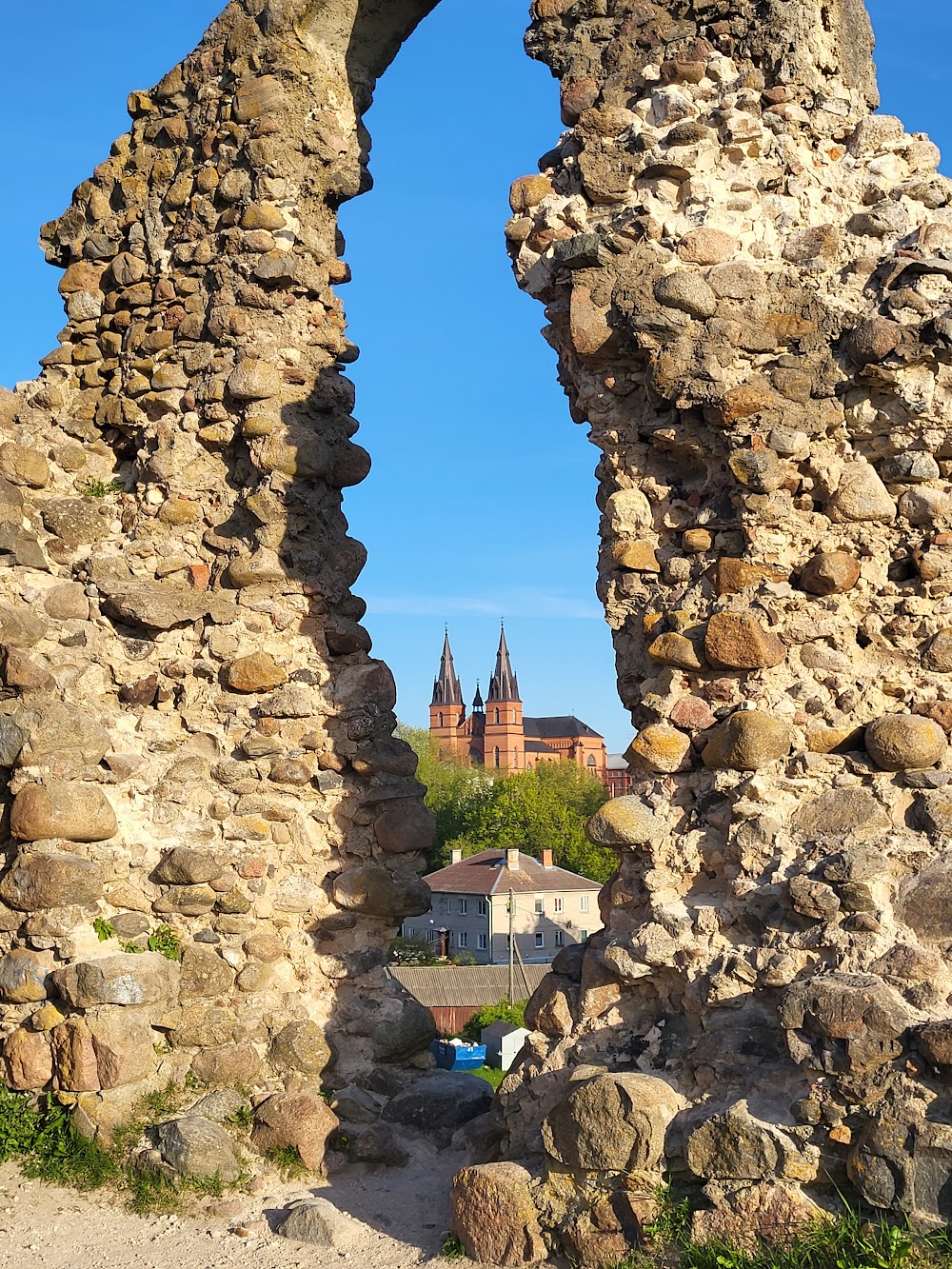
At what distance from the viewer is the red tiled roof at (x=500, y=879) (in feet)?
114

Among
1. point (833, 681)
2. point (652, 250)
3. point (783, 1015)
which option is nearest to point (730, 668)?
point (833, 681)

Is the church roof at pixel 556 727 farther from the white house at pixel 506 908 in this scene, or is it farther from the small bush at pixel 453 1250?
the small bush at pixel 453 1250

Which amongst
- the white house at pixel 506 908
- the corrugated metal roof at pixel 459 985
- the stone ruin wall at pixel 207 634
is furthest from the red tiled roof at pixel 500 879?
the stone ruin wall at pixel 207 634

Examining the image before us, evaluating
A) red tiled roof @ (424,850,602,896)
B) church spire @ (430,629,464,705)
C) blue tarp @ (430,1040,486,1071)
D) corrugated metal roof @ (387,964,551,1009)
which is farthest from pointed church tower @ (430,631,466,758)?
blue tarp @ (430,1040,486,1071)

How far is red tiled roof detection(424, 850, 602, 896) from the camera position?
34875 millimetres

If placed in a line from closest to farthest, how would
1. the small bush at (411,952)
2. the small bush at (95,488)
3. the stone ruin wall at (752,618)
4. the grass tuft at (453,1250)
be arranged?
1. the stone ruin wall at (752,618)
2. the grass tuft at (453,1250)
3. the small bush at (95,488)
4. the small bush at (411,952)

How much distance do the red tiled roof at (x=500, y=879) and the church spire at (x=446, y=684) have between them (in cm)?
6180

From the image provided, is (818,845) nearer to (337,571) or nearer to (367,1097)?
(367,1097)

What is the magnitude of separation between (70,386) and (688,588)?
3744 mm

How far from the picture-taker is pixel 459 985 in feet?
77.4

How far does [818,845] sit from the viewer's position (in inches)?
142

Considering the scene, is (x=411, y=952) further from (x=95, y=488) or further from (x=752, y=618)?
(x=752, y=618)

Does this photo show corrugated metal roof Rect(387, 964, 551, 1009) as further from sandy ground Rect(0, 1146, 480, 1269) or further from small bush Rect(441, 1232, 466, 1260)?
small bush Rect(441, 1232, 466, 1260)

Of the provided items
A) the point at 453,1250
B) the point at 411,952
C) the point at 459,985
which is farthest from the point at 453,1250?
the point at 411,952
